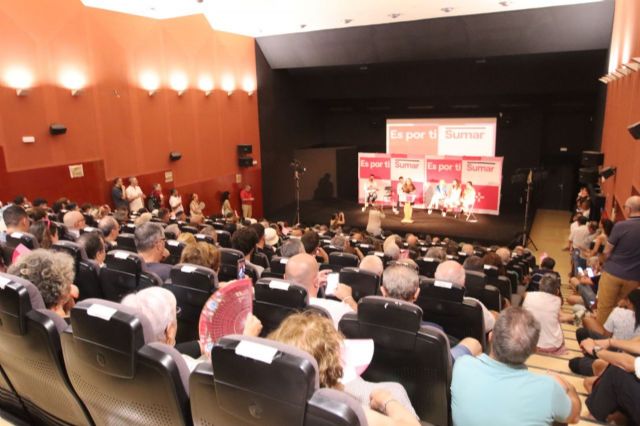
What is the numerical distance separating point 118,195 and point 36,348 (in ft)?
27.5

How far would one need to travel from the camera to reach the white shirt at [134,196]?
32.6 ft

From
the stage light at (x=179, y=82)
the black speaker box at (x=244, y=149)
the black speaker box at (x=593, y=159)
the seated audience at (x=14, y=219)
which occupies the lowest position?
the seated audience at (x=14, y=219)

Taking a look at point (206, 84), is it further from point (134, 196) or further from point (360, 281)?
point (360, 281)

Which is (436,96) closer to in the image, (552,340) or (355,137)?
(355,137)

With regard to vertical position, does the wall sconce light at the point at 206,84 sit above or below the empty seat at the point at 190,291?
above

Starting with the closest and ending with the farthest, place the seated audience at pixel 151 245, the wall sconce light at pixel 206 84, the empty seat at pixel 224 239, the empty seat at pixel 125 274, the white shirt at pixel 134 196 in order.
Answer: the empty seat at pixel 125 274
the seated audience at pixel 151 245
the empty seat at pixel 224 239
the white shirt at pixel 134 196
the wall sconce light at pixel 206 84

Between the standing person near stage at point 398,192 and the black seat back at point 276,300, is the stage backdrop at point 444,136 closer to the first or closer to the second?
the standing person near stage at point 398,192

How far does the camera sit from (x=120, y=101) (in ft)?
33.2

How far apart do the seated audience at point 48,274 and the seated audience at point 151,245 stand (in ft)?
3.97

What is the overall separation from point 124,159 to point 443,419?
9.56 metres

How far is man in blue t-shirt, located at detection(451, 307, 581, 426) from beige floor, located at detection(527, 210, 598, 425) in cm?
125

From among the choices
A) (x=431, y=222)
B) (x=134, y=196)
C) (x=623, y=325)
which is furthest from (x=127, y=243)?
(x=431, y=222)

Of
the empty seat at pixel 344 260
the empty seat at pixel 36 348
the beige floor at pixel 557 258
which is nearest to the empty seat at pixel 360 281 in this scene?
the empty seat at pixel 344 260

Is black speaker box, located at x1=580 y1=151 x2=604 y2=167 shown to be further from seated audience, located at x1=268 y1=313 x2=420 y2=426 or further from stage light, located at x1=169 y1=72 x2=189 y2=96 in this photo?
seated audience, located at x1=268 y1=313 x2=420 y2=426
